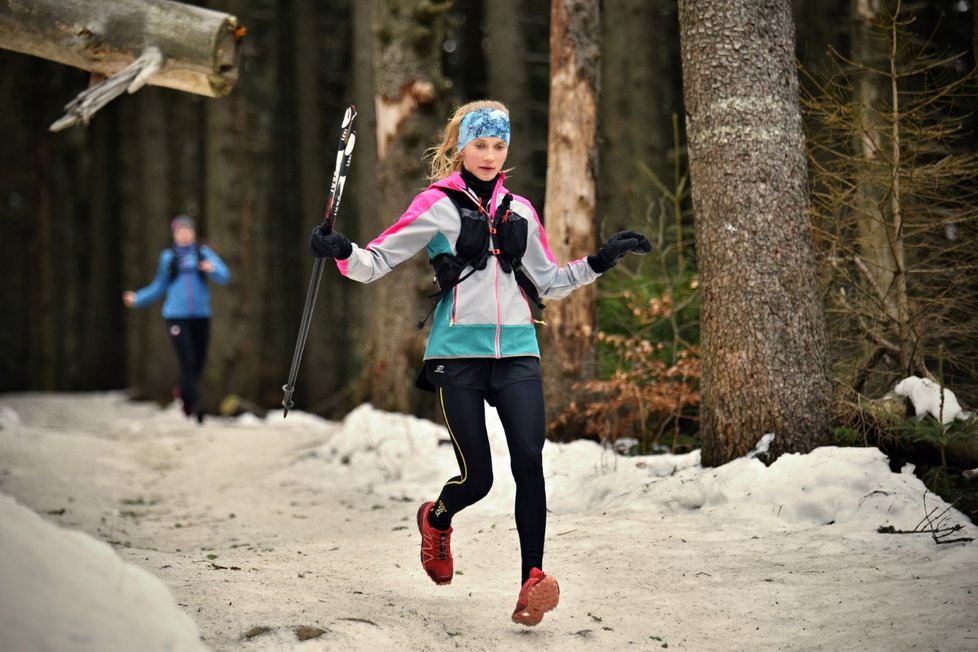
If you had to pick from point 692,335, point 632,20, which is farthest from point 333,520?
point 632,20

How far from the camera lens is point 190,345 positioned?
1173cm

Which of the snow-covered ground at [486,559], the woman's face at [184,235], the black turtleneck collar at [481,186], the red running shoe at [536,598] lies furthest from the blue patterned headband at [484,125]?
the woman's face at [184,235]

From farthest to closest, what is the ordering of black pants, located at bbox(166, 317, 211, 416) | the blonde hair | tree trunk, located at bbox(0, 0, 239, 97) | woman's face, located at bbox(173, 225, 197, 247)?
1. black pants, located at bbox(166, 317, 211, 416)
2. woman's face, located at bbox(173, 225, 197, 247)
3. tree trunk, located at bbox(0, 0, 239, 97)
4. the blonde hair

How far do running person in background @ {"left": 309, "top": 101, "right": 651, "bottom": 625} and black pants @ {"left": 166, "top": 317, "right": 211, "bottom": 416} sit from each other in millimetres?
7833

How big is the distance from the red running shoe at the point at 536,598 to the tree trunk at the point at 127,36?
4.38 m

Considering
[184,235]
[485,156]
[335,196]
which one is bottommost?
[335,196]

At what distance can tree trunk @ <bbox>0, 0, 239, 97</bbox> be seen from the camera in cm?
607

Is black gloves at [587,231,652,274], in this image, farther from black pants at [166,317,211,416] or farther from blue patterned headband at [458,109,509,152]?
black pants at [166,317,211,416]

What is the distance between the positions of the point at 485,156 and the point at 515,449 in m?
1.40

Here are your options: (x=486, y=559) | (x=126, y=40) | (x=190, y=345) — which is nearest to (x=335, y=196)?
(x=486, y=559)

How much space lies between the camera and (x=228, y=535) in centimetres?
669

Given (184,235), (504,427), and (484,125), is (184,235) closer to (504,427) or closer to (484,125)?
(484,125)

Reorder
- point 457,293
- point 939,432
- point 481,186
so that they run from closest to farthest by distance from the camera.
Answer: point 457,293 → point 481,186 → point 939,432

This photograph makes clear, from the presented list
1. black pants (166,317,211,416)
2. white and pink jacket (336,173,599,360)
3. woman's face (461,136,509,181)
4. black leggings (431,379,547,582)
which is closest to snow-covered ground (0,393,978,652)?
black leggings (431,379,547,582)
